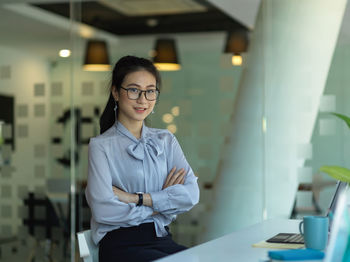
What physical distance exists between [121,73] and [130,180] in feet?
1.60

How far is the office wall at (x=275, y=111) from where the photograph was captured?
5.31 metres

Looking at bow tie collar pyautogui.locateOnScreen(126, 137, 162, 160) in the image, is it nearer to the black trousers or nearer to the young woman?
the young woman

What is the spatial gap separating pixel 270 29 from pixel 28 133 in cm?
221

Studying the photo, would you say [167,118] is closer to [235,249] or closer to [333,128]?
[333,128]

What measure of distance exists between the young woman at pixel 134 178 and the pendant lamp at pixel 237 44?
2327 millimetres

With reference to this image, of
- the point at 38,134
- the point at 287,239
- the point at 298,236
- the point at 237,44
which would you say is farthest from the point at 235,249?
the point at 237,44

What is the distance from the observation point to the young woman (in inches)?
102

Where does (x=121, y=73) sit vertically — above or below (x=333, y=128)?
above

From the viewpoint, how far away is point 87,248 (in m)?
2.41

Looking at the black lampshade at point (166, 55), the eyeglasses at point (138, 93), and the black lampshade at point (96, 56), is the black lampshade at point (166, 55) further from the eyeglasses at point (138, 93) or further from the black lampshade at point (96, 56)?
the eyeglasses at point (138, 93)

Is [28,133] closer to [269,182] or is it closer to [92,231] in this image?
[269,182]

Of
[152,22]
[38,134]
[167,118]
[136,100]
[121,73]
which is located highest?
[152,22]

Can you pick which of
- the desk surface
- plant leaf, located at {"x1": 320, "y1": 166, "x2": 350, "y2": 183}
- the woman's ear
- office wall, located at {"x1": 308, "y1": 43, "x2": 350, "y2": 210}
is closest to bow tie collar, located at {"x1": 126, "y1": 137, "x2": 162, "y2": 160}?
the woman's ear

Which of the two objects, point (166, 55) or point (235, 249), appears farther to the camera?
point (166, 55)
